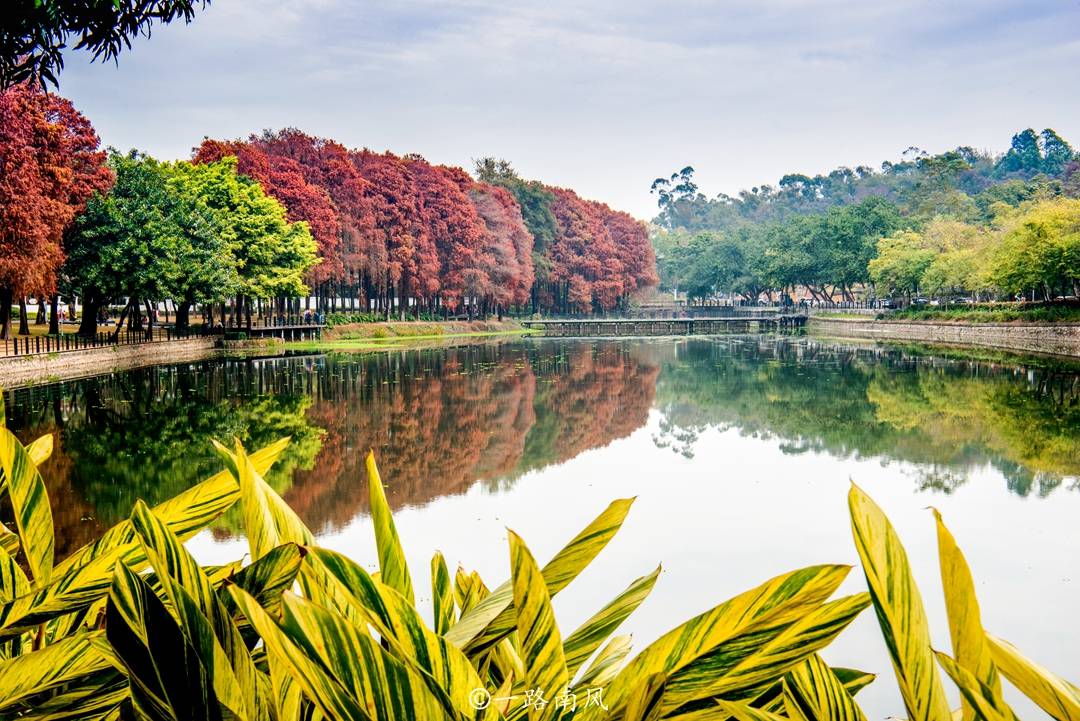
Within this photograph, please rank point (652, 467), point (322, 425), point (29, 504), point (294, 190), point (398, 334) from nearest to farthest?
1. point (29, 504)
2. point (652, 467)
3. point (322, 425)
4. point (294, 190)
5. point (398, 334)

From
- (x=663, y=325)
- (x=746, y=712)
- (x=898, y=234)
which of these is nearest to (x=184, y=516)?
(x=746, y=712)

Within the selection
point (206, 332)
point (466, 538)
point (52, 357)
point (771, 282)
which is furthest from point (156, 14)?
point (771, 282)

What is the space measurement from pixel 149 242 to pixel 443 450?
22.7 m

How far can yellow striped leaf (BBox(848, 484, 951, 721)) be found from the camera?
0.72 m

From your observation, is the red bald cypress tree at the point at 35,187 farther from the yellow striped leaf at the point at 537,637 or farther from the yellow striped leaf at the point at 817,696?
the yellow striped leaf at the point at 817,696

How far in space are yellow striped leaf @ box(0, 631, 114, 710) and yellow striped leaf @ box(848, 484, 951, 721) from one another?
781 millimetres

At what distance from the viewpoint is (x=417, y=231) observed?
53.8 m

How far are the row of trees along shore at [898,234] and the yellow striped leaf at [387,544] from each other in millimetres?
39961

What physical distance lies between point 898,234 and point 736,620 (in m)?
66.9

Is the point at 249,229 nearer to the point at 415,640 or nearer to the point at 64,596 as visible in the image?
the point at 64,596

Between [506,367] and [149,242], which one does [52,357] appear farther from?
[506,367]

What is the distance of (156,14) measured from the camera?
29.6ft

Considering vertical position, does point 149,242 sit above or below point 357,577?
above

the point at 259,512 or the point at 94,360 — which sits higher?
the point at 259,512
